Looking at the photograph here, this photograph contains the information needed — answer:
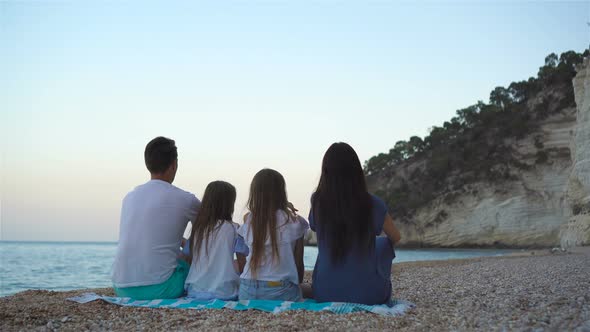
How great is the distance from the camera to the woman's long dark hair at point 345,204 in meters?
3.94

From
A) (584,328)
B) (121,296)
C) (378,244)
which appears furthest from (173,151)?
(584,328)

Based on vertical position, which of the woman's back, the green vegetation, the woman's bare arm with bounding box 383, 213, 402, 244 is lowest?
the woman's back

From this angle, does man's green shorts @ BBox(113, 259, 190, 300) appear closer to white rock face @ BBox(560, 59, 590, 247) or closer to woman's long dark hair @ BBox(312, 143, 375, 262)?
woman's long dark hair @ BBox(312, 143, 375, 262)

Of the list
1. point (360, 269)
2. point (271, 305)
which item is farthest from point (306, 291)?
point (360, 269)

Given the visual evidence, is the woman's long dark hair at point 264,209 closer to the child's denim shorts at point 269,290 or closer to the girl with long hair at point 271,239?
the girl with long hair at point 271,239

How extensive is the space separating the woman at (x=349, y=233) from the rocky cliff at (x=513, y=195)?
103ft

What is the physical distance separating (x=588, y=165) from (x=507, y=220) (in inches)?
673

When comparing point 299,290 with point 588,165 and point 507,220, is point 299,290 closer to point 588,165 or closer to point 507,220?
point 588,165

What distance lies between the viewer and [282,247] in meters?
4.21

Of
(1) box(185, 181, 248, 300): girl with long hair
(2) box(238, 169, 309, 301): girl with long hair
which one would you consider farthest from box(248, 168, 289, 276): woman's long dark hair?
(1) box(185, 181, 248, 300): girl with long hair

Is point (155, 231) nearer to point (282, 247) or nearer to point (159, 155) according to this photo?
point (159, 155)

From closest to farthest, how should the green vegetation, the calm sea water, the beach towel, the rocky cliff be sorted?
the beach towel, the calm sea water, the rocky cliff, the green vegetation

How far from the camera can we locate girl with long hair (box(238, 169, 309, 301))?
4156 millimetres

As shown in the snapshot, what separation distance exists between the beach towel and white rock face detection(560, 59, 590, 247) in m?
19.5
